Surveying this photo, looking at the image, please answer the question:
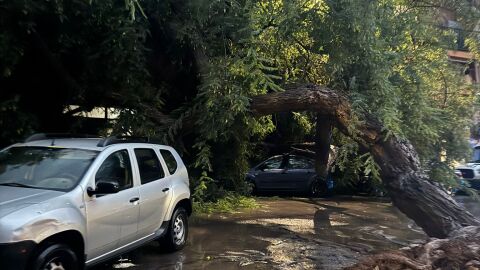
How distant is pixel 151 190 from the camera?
22.4 ft

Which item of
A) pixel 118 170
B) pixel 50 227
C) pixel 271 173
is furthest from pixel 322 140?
pixel 50 227

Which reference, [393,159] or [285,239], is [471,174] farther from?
[285,239]

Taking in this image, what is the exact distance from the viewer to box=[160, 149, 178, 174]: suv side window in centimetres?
771

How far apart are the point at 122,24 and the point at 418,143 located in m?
6.72

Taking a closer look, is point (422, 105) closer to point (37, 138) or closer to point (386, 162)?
point (386, 162)

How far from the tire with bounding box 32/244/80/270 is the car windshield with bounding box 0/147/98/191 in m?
0.70

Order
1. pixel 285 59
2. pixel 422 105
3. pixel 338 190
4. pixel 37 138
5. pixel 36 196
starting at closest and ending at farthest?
pixel 36 196
pixel 37 138
pixel 422 105
pixel 285 59
pixel 338 190

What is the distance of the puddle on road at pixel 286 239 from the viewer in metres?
7.42

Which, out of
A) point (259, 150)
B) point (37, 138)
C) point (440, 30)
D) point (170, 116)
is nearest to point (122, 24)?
point (170, 116)

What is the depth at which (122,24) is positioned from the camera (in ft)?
31.9

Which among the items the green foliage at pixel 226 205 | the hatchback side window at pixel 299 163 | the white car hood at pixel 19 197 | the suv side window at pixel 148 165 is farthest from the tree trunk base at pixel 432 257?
the hatchback side window at pixel 299 163

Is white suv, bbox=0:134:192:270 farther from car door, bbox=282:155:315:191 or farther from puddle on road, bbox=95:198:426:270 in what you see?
car door, bbox=282:155:315:191

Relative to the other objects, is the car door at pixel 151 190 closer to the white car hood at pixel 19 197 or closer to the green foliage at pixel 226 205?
the white car hood at pixel 19 197

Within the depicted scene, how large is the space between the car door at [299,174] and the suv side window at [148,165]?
33.5 ft
